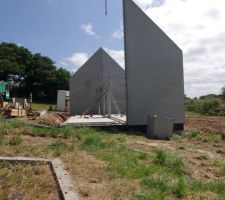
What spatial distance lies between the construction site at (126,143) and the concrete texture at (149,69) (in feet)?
0.14

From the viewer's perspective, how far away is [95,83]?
27.8 meters

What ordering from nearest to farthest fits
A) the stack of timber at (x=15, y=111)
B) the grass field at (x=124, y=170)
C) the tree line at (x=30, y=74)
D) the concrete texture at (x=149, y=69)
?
1. the grass field at (x=124, y=170)
2. the concrete texture at (x=149, y=69)
3. the stack of timber at (x=15, y=111)
4. the tree line at (x=30, y=74)

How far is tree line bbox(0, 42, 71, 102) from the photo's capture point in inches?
2234

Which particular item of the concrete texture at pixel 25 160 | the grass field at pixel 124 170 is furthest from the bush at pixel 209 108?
the concrete texture at pixel 25 160

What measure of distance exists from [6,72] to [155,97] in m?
42.0

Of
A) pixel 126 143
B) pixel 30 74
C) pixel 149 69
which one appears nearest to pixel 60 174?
pixel 126 143

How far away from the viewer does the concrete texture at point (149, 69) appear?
18.3 meters

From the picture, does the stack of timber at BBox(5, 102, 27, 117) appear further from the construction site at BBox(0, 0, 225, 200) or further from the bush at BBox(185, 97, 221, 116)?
the bush at BBox(185, 97, 221, 116)

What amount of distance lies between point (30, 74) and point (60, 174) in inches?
2140

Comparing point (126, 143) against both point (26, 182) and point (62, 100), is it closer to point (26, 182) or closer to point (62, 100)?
point (26, 182)

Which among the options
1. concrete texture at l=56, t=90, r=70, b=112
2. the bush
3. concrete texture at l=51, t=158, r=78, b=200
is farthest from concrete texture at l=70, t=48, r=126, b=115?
concrete texture at l=51, t=158, r=78, b=200

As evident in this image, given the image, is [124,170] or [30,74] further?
[30,74]

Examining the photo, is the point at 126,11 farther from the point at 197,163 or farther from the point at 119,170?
the point at 119,170

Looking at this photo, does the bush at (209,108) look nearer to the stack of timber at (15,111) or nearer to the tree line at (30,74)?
the tree line at (30,74)
